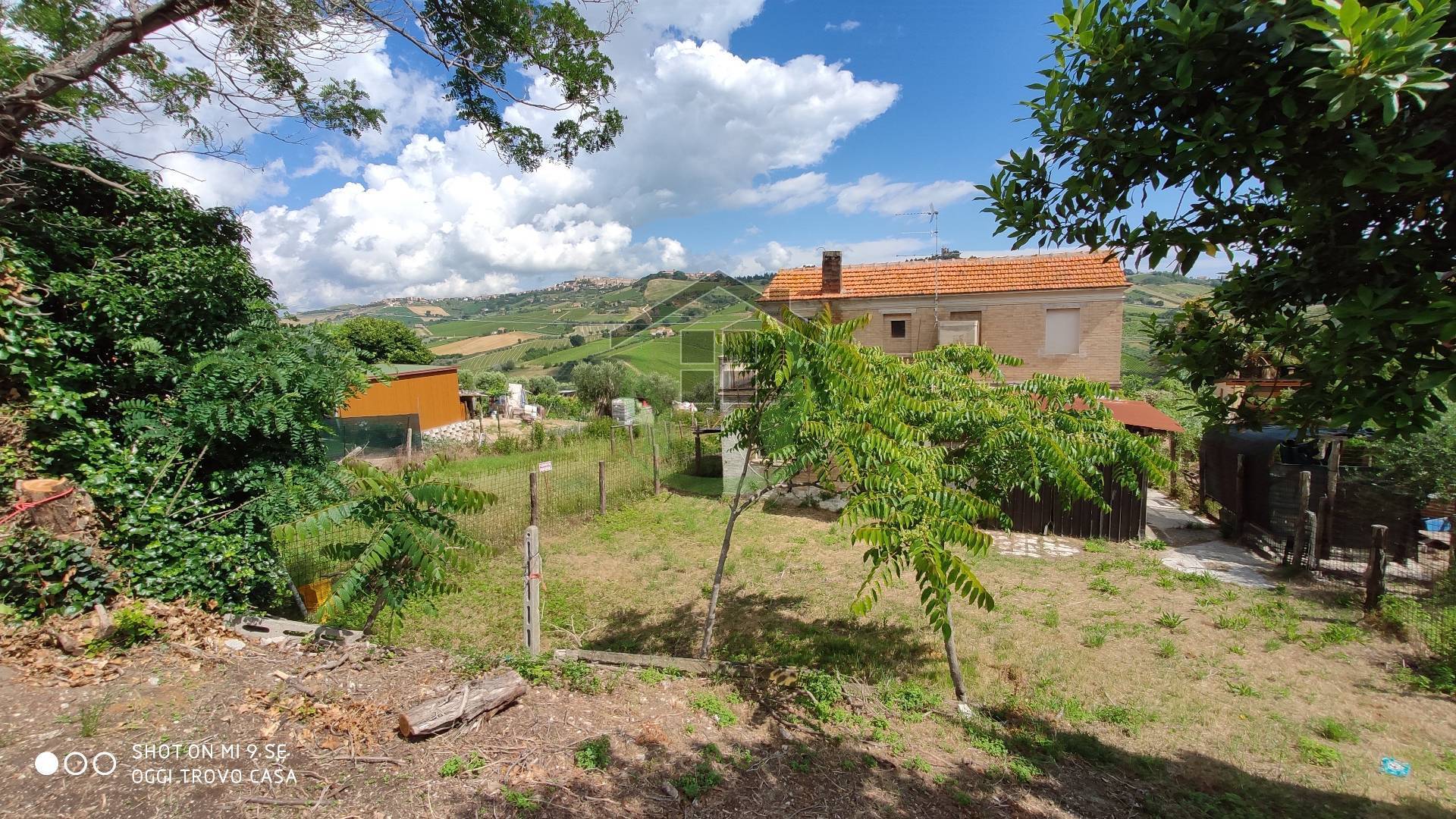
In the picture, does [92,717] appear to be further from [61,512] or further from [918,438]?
[918,438]

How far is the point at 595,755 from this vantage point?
138 inches

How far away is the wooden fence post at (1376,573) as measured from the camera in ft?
21.6

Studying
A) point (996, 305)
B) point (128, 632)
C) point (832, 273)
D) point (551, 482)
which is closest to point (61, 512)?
point (128, 632)

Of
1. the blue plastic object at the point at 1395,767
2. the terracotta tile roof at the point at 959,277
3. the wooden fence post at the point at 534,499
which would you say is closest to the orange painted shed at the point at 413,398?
the terracotta tile roof at the point at 959,277

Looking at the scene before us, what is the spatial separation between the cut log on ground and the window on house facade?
17265 millimetres

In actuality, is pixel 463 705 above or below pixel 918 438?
below

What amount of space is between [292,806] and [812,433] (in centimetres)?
376

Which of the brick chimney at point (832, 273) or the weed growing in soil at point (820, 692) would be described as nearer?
the weed growing in soil at point (820, 692)

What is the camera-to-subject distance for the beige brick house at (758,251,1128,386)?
16203mm

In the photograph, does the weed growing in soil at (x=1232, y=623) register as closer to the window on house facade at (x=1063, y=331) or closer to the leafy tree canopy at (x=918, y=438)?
the leafy tree canopy at (x=918, y=438)

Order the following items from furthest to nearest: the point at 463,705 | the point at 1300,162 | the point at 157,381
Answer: the point at 157,381
the point at 463,705
the point at 1300,162

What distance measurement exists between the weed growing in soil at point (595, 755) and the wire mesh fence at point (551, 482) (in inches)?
123

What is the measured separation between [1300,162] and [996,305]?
16.2 metres

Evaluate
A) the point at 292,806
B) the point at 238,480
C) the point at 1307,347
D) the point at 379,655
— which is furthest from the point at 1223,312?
the point at 238,480
